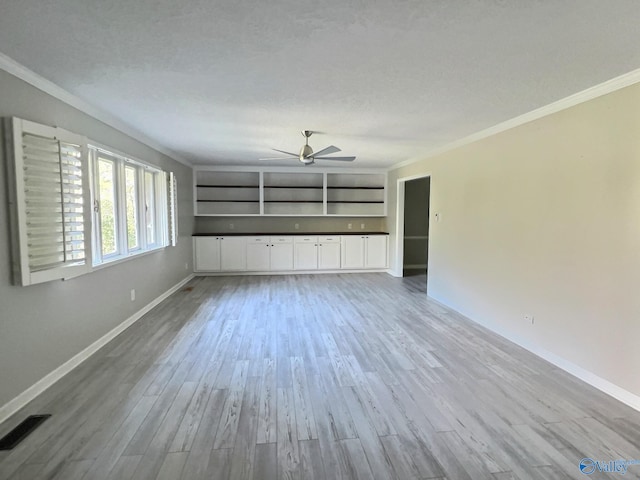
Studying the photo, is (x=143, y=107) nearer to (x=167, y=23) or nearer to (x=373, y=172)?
(x=167, y=23)

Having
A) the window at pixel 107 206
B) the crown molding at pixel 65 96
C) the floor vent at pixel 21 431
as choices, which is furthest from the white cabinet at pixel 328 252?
the floor vent at pixel 21 431

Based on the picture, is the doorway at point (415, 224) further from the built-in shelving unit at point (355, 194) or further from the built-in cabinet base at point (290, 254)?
the built-in cabinet base at point (290, 254)

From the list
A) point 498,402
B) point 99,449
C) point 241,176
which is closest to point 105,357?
point 99,449

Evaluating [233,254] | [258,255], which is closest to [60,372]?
[233,254]

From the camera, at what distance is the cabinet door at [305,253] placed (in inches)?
284

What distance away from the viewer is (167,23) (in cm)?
174

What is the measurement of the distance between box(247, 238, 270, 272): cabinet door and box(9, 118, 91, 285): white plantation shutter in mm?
4205

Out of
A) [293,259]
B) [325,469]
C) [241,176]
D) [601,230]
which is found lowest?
[325,469]

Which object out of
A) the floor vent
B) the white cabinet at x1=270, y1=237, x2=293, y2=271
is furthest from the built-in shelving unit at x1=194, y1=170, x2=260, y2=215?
the floor vent

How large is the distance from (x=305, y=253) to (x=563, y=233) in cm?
500

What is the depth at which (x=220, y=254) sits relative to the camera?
7.00 m

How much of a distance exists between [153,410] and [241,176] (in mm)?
5655

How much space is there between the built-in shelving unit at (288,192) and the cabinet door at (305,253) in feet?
2.18

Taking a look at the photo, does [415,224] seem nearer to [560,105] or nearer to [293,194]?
[293,194]
